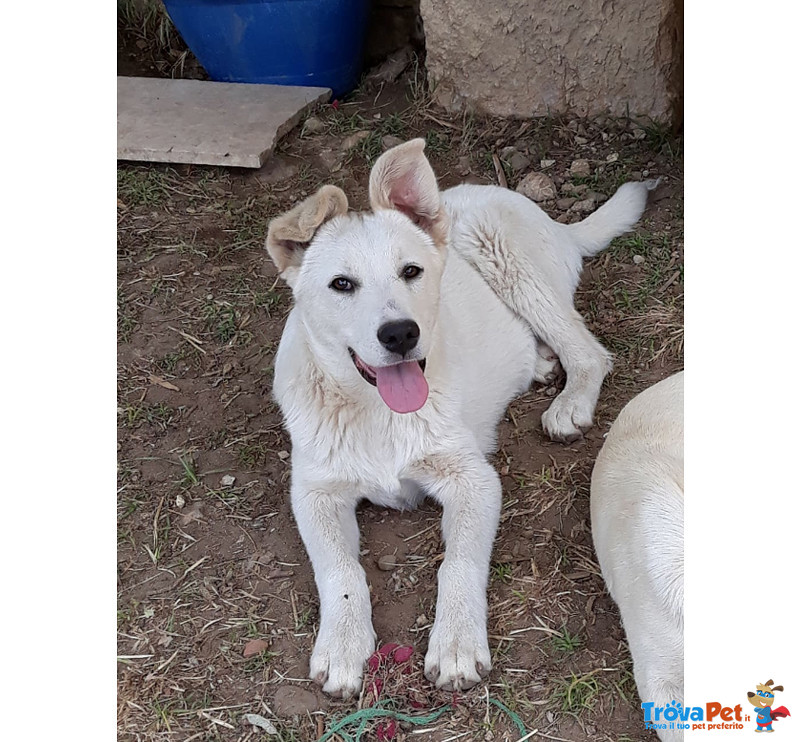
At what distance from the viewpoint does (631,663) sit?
114 inches

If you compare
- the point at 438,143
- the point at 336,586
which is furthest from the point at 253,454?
the point at 438,143

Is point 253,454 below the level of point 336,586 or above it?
below

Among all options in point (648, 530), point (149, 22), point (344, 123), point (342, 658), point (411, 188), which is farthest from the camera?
point (149, 22)

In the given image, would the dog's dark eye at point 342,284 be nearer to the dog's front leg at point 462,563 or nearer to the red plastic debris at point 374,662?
the dog's front leg at point 462,563

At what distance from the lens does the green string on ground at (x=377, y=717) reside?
110 inches

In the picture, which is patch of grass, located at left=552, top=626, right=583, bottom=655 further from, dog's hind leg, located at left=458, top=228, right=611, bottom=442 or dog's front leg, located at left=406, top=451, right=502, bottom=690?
dog's hind leg, located at left=458, top=228, right=611, bottom=442

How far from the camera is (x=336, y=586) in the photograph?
3145mm

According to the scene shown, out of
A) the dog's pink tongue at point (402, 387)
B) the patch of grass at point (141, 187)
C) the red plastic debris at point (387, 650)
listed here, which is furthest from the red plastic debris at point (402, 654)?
the patch of grass at point (141, 187)

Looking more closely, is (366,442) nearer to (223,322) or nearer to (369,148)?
(223,322)

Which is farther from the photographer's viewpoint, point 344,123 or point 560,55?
point 344,123

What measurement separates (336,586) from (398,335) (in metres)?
0.87
